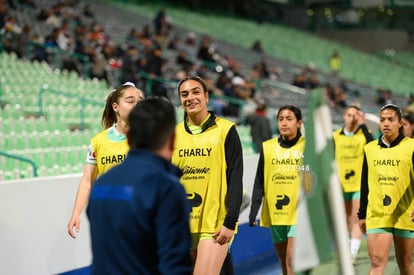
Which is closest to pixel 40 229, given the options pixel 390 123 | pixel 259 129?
pixel 390 123

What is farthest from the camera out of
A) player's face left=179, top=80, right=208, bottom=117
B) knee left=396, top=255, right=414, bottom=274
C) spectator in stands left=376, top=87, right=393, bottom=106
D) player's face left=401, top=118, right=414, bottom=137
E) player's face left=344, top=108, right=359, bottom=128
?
spectator in stands left=376, top=87, right=393, bottom=106

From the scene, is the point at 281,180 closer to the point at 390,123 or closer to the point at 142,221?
the point at 390,123

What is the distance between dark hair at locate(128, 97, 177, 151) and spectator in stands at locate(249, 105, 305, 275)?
3.74 metres

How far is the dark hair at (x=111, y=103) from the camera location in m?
5.57

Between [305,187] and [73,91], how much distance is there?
1309 centimetres

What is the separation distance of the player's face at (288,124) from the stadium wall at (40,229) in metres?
2.03

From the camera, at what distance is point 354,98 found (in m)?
28.1

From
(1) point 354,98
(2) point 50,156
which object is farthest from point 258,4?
(2) point 50,156

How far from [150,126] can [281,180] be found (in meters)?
3.97

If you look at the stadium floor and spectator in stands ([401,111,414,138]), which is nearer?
spectator in stands ([401,111,414,138])

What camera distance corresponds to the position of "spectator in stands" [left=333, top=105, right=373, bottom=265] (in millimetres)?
9773

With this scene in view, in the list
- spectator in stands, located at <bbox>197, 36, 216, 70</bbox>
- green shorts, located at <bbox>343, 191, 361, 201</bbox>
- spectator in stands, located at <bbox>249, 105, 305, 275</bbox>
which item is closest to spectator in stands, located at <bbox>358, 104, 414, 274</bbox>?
spectator in stands, located at <bbox>249, 105, 305, 275</bbox>

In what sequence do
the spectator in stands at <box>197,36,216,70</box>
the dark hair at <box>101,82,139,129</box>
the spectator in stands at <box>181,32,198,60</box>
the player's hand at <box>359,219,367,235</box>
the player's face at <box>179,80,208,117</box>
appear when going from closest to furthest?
1. the player's face at <box>179,80,208,117</box>
2. the dark hair at <box>101,82,139,129</box>
3. the player's hand at <box>359,219,367,235</box>
4. the spectator in stands at <box>197,36,216,70</box>
5. the spectator in stands at <box>181,32,198,60</box>

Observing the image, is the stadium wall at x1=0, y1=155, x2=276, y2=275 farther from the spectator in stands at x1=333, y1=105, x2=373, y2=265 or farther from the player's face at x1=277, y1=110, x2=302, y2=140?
the spectator in stands at x1=333, y1=105, x2=373, y2=265
